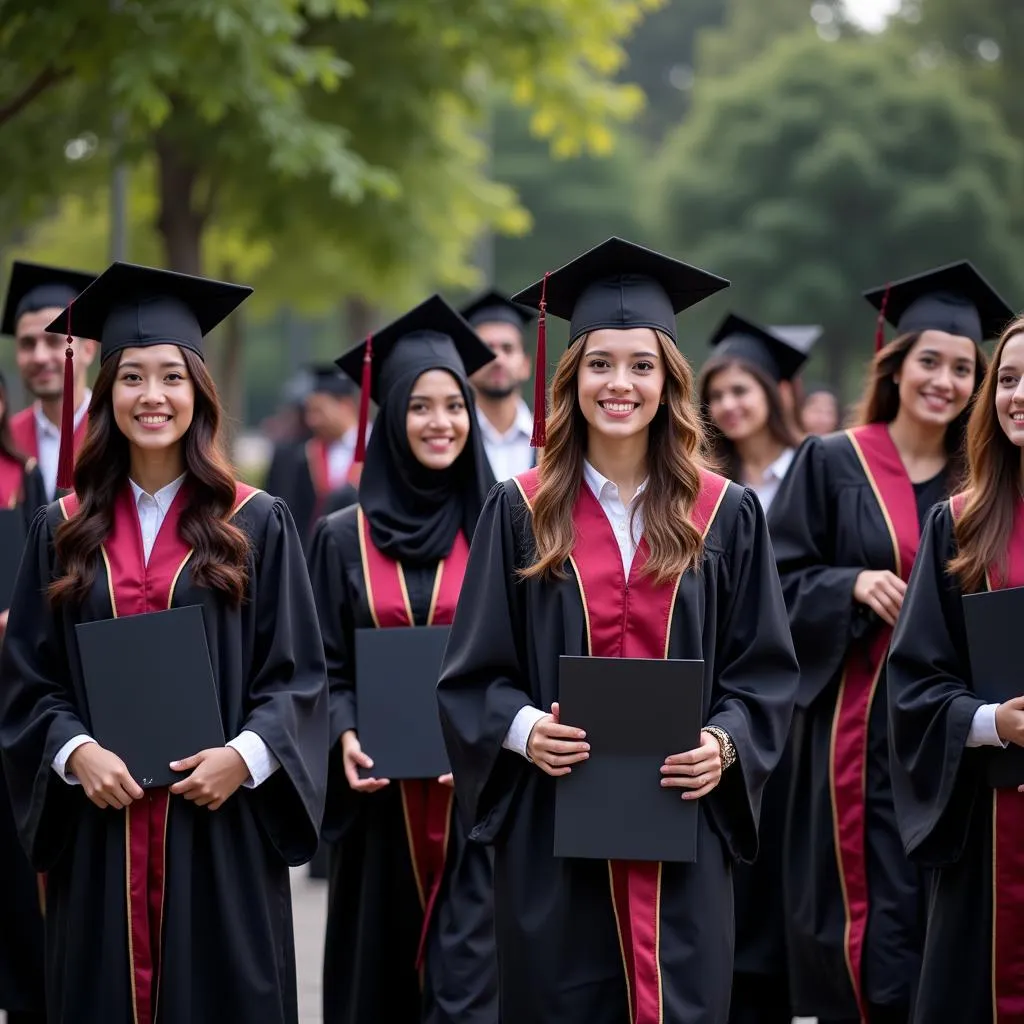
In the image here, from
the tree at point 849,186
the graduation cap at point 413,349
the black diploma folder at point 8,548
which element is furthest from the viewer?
the tree at point 849,186

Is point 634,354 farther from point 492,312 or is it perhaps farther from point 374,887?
point 492,312

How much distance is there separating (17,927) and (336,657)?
1401 mm

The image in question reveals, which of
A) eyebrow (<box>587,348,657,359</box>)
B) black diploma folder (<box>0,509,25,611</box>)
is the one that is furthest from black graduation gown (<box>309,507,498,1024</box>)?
eyebrow (<box>587,348,657,359</box>)

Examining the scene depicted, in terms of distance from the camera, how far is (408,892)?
579cm

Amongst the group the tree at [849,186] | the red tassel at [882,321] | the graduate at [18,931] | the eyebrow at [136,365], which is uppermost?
the tree at [849,186]

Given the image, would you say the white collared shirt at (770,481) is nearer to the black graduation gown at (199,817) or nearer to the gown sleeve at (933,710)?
the gown sleeve at (933,710)

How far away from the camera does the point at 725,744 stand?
14.1 ft

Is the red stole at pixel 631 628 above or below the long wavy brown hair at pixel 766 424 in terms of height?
below

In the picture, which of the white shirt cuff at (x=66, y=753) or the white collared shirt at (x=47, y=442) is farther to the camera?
the white collared shirt at (x=47, y=442)

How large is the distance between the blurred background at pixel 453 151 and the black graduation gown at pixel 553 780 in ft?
16.1

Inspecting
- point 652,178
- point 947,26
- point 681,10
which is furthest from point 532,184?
point 681,10

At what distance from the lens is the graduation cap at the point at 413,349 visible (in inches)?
243

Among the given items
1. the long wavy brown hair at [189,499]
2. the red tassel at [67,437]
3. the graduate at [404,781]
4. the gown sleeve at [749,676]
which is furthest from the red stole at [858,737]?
the red tassel at [67,437]

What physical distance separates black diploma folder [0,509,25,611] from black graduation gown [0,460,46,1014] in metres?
0.61
